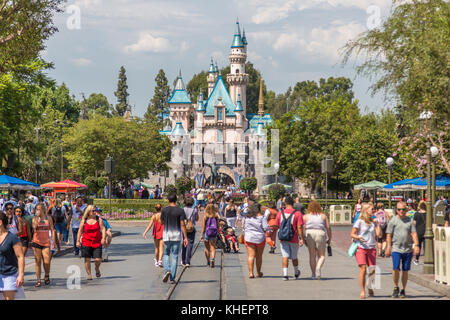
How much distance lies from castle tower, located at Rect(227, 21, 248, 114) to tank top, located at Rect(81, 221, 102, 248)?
11861 cm

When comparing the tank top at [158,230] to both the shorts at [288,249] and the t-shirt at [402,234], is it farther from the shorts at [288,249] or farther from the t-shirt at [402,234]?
the t-shirt at [402,234]

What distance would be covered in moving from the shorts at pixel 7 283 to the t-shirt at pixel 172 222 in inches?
221

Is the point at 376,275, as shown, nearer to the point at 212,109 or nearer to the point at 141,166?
the point at 141,166

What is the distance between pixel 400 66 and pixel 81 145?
50126 millimetres

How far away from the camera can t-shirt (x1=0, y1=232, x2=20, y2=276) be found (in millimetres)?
10086

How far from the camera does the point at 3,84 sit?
3431cm

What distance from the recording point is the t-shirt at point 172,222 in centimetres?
1552

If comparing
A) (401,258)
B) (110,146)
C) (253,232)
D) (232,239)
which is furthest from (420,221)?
(110,146)

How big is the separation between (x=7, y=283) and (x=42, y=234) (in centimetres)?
613

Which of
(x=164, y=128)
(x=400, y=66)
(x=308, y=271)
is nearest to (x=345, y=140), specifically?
(x=400, y=66)

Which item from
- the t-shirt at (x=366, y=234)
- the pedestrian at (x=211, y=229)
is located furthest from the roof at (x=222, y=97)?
the t-shirt at (x=366, y=234)

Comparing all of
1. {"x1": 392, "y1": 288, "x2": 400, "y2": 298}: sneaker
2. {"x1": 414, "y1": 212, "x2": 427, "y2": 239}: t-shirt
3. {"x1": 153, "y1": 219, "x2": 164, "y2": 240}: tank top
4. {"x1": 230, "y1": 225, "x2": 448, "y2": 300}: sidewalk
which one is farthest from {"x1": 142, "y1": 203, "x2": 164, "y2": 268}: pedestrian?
{"x1": 392, "y1": 288, "x2": 400, "y2": 298}: sneaker

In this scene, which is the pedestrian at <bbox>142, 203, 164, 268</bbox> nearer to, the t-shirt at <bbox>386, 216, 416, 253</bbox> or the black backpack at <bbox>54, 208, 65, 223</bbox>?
the t-shirt at <bbox>386, 216, 416, 253</bbox>

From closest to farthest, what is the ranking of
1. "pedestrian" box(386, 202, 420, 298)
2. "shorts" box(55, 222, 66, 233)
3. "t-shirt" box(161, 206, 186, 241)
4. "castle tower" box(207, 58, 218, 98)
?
1. "pedestrian" box(386, 202, 420, 298)
2. "t-shirt" box(161, 206, 186, 241)
3. "shorts" box(55, 222, 66, 233)
4. "castle tower" box(207, 58, 218, 98)
